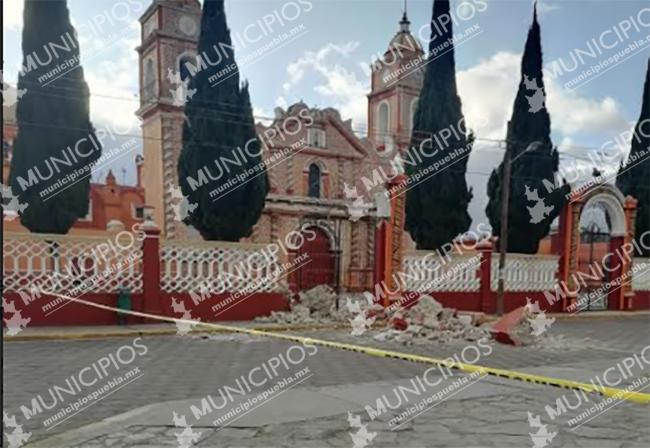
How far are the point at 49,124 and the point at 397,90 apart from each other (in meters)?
17.3

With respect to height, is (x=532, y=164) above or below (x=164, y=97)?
below

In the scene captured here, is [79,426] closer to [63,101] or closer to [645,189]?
[63,101]

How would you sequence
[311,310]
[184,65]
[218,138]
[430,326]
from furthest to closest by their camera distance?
1. [184,65]
2. [218,138]
3. [311,310]
4. [430,326]

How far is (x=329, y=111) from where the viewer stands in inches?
931

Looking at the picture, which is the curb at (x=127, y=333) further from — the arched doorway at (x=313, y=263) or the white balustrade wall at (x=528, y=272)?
the white balustrade wall at (x=528, y=272)

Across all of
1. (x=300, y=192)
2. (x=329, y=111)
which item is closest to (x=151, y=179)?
(x=300, y=192)

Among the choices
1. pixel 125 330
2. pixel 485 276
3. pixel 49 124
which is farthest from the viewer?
pixel 49 124

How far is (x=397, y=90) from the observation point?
87.3ft

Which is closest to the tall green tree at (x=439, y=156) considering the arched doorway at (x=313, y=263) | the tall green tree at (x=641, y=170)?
the arched doorway at (x=313, y=263)

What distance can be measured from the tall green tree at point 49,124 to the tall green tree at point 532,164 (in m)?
16.0

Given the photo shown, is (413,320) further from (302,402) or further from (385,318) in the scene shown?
(302,402)

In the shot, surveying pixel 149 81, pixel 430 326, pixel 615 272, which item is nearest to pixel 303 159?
pixel 149 81

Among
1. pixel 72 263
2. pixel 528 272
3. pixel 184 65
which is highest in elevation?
pixel 184 65

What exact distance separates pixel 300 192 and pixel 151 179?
639cm
